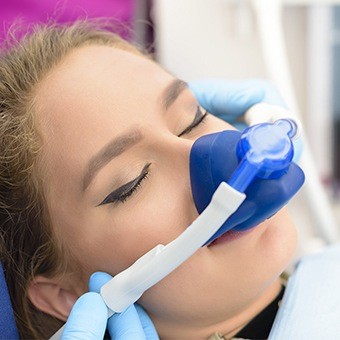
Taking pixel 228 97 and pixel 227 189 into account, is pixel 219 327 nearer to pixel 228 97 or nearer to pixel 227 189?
pixel 227 189

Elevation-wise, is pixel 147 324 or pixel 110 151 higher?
pixel 110 151

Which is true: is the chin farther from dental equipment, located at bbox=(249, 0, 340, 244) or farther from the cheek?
dental equipment, located at bbox=(249, 0, 340, 244)

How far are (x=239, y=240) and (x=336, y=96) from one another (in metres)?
1.32

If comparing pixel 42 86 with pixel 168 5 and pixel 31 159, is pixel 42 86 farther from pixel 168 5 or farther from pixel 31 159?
pixel 168 5

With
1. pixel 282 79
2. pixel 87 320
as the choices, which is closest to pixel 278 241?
pixel 87 320

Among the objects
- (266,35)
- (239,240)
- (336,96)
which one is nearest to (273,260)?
(239,240)

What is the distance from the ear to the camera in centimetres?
113

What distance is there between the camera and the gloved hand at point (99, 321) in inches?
37.7

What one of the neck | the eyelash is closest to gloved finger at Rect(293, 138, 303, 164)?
the neck

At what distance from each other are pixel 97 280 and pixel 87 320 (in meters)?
0.08

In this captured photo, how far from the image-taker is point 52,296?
3.71 ft

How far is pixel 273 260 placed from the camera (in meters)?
1.01

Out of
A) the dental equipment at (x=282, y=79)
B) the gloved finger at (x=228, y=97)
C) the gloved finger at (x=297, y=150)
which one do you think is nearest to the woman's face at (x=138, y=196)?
the gloved finger at (x=297, y=150)

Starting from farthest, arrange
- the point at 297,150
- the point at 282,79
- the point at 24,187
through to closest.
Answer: the point at 282,79, the point at 297,150, the point at 24,187
